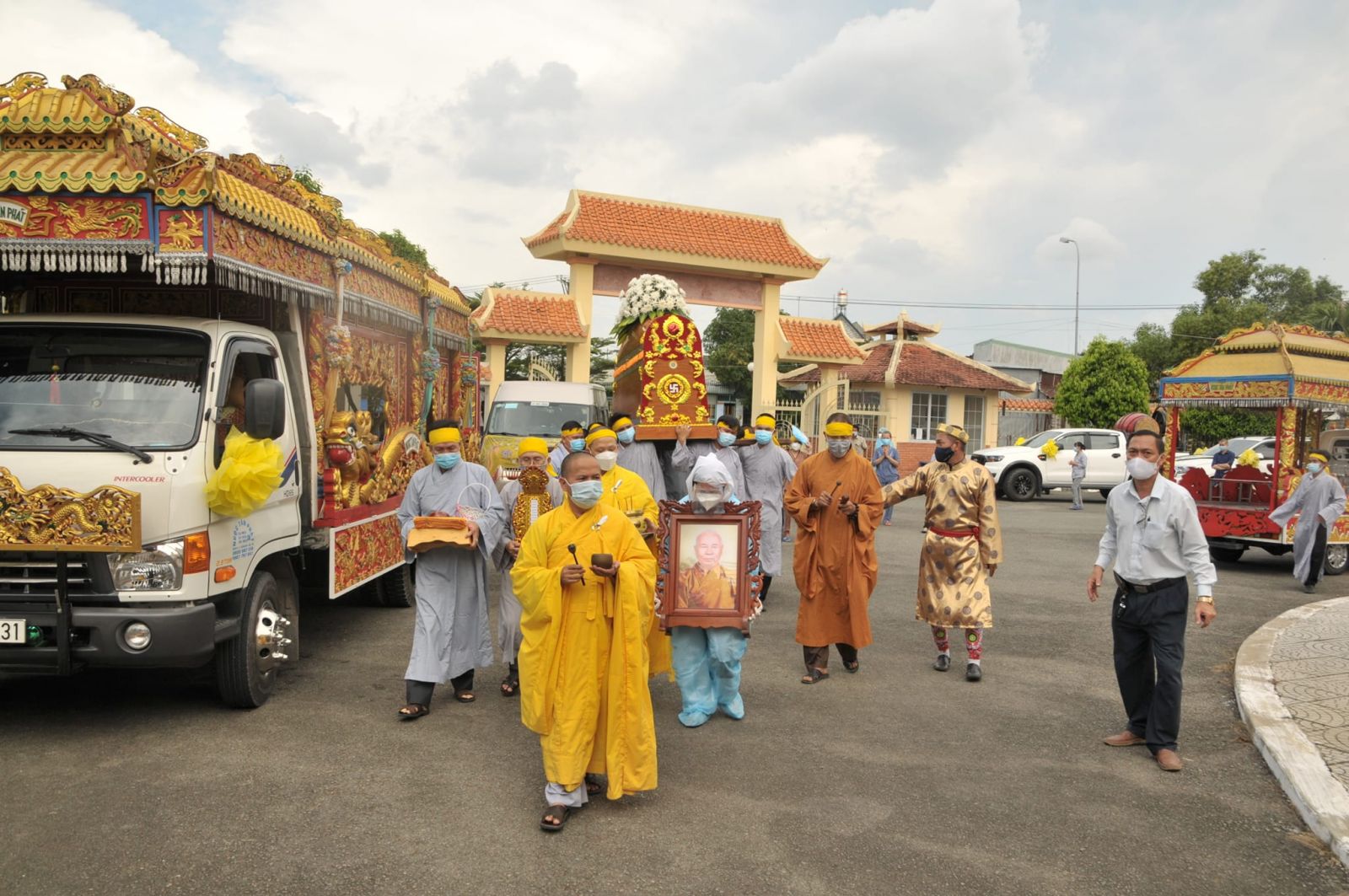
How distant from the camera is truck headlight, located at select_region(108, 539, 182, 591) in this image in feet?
16.0

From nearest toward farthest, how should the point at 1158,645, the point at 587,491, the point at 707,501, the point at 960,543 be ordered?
the point at 587,491 < the point at 1158,645 < the point at 707,501 < the point at 960,543

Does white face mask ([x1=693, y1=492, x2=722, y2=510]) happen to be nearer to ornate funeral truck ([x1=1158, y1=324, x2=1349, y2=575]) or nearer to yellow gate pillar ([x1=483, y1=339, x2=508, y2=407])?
ornate funeral truck ([x1=1158, y1=324, x2=1349, y2=575])

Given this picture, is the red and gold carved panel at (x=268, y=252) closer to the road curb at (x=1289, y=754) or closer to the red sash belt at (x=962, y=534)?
the red sash belt at (x=962, y=534)

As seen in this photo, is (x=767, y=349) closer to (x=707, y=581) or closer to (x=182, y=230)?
(x=707, y=581)

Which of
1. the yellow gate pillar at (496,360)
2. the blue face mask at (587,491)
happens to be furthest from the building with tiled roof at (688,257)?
the blue face mask at (587,491)

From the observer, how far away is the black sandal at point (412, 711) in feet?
18.3

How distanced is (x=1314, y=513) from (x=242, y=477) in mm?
10938

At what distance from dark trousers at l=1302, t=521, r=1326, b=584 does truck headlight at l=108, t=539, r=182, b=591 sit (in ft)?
36.3

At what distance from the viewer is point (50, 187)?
5.21 metres

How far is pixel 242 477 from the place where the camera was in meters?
5.09

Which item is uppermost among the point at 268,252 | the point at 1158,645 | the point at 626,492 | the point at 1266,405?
the point at 268,252

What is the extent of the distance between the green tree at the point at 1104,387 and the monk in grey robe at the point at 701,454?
2216 cm

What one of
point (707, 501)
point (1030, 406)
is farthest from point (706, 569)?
point (1030, 406)

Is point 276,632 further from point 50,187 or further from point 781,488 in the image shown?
point 781,488
